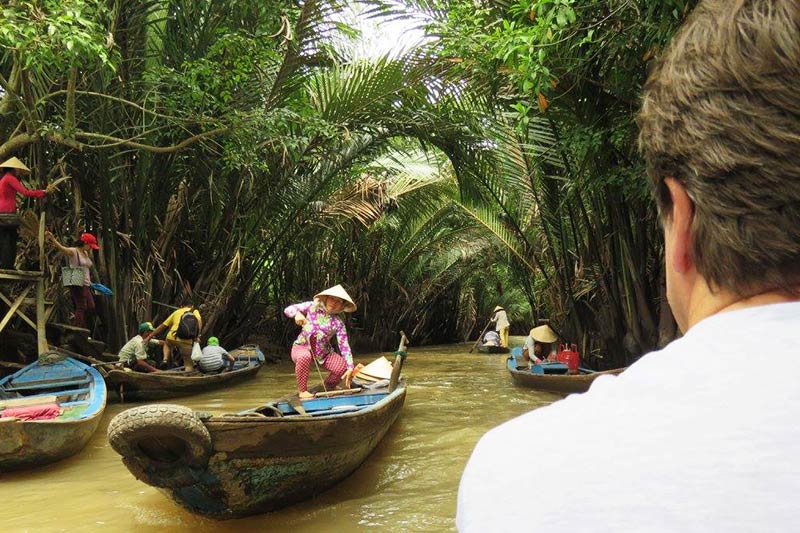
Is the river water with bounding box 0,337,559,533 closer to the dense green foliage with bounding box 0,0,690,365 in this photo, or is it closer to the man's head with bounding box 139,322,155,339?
the man's head with bounding box 139,322,155,339

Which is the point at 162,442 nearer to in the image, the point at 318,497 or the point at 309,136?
the point at 318,497

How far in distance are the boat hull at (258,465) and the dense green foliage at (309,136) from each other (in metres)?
2.89

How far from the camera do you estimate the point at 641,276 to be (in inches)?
326

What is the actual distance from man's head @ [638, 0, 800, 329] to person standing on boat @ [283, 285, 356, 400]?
5923 mm

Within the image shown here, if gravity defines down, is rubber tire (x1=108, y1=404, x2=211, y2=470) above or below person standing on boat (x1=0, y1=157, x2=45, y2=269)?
below

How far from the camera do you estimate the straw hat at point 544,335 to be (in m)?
10.5

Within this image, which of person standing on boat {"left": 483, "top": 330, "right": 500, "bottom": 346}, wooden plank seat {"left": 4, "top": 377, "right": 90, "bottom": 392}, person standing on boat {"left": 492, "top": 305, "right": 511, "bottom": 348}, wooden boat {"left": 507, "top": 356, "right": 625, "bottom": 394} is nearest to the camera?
wooden plank seat {"left": 4, "top": 377, "right": 90, "bottom": 392}

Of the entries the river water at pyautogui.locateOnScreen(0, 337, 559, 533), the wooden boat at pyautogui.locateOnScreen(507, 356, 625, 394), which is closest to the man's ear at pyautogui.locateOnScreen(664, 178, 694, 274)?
the river water at pyautogui.locateOnScreen(0, 337, 559, 533)

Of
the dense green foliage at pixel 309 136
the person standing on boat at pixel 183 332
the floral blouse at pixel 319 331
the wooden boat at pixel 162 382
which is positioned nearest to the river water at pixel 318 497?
the wooden boat at pixel 162 382

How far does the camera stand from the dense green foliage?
5.87m

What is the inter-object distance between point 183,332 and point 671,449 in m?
9.82

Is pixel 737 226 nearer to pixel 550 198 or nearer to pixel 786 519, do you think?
pixel 786 519

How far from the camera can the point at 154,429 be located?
3500mm

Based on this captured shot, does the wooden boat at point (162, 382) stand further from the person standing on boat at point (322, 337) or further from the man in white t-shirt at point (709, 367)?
the man in white t-shirt at point (709, 367)
